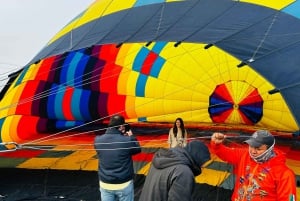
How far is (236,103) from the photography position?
377 cm

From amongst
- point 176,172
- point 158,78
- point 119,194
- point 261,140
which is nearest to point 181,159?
point 176,172

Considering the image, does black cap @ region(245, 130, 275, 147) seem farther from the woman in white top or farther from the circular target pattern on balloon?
the circular target pattern on balloon

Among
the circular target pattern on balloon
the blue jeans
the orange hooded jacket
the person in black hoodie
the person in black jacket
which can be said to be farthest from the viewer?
the circular target pattern on balloon

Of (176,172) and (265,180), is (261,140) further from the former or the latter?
(176,172)

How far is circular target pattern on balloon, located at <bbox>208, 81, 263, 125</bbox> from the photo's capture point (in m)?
3.64

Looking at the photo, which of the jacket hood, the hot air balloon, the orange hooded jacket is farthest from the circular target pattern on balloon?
the jacket hood

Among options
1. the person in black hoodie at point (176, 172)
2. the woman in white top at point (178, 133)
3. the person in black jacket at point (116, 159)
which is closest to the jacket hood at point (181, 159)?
the person in black hoodie at point (176, 172)

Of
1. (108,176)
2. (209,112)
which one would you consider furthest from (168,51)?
(108,176)

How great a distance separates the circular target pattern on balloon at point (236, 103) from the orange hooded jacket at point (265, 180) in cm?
182

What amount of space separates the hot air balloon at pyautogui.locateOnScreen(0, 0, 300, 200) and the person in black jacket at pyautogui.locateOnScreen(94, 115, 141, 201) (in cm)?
48

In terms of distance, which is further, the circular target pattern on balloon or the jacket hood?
the circular target pattern on balloon

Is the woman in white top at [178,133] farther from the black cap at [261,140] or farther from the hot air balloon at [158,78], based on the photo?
the black cap at [261,140]

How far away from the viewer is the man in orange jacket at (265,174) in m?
1.66

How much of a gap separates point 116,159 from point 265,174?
0.95 m
